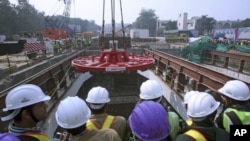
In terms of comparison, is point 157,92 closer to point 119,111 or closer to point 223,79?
point 223,79

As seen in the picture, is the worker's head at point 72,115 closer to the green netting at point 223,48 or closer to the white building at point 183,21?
the green netting at point 223,48

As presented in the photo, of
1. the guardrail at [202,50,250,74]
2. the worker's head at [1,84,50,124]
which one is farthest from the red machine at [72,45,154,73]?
the guardrail at [202,50,250,74]

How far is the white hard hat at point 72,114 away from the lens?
2203 millimetres

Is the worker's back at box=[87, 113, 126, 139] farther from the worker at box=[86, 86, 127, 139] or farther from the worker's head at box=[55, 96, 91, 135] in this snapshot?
the worker's head at box=[55, 96, 91, 135]

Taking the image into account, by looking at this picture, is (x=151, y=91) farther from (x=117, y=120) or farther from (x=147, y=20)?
(x=147, y=20)

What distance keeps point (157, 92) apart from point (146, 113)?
1809 mm

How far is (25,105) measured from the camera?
234cm

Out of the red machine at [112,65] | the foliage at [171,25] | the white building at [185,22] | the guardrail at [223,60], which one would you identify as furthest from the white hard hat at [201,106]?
the foliage at [171,25]

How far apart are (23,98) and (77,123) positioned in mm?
639

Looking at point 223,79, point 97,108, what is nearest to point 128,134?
point 97,108

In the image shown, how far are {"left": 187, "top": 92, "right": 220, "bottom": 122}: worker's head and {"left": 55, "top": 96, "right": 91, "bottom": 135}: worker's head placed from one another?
3.57 feet

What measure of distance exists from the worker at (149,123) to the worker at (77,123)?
30 centimetres

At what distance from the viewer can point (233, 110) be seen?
274 cm

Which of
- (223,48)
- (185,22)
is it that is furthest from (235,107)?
(185,22)
